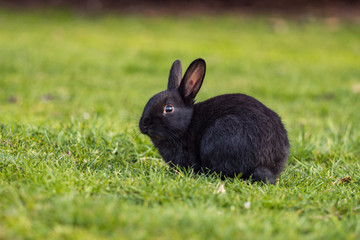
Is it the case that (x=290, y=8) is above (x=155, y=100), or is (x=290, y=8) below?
above

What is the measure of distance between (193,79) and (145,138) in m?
1.21

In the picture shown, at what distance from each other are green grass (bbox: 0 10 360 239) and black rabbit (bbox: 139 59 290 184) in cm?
18

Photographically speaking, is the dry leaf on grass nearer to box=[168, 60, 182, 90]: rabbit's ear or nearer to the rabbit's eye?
the rabbit's eye

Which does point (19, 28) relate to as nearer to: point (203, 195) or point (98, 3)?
point (98, 3)

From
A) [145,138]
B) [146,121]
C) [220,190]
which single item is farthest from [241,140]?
[145,138]

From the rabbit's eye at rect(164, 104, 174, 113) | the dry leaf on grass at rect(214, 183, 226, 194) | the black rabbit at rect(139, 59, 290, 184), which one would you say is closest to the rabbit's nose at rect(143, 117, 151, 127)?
the black rabbit at rect(139, 59, 290, 184)

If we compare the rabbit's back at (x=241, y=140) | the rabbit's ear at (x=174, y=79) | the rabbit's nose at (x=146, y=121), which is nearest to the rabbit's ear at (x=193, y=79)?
the rabbit's ear at (x=174, y=79)

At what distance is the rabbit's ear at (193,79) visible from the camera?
3.95 meters

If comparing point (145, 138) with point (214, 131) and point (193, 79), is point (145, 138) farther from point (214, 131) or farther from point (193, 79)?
point (214, 131)

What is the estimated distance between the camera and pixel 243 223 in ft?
8.77

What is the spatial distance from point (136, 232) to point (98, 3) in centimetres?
1781

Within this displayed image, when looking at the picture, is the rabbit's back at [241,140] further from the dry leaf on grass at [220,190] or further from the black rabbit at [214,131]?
the dry leaf on grass at [220,190]

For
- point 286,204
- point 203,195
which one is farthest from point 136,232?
point 286,204

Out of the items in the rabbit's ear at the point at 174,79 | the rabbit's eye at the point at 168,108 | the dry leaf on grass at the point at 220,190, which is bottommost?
the dry leaf on grass at the point at 220,190
